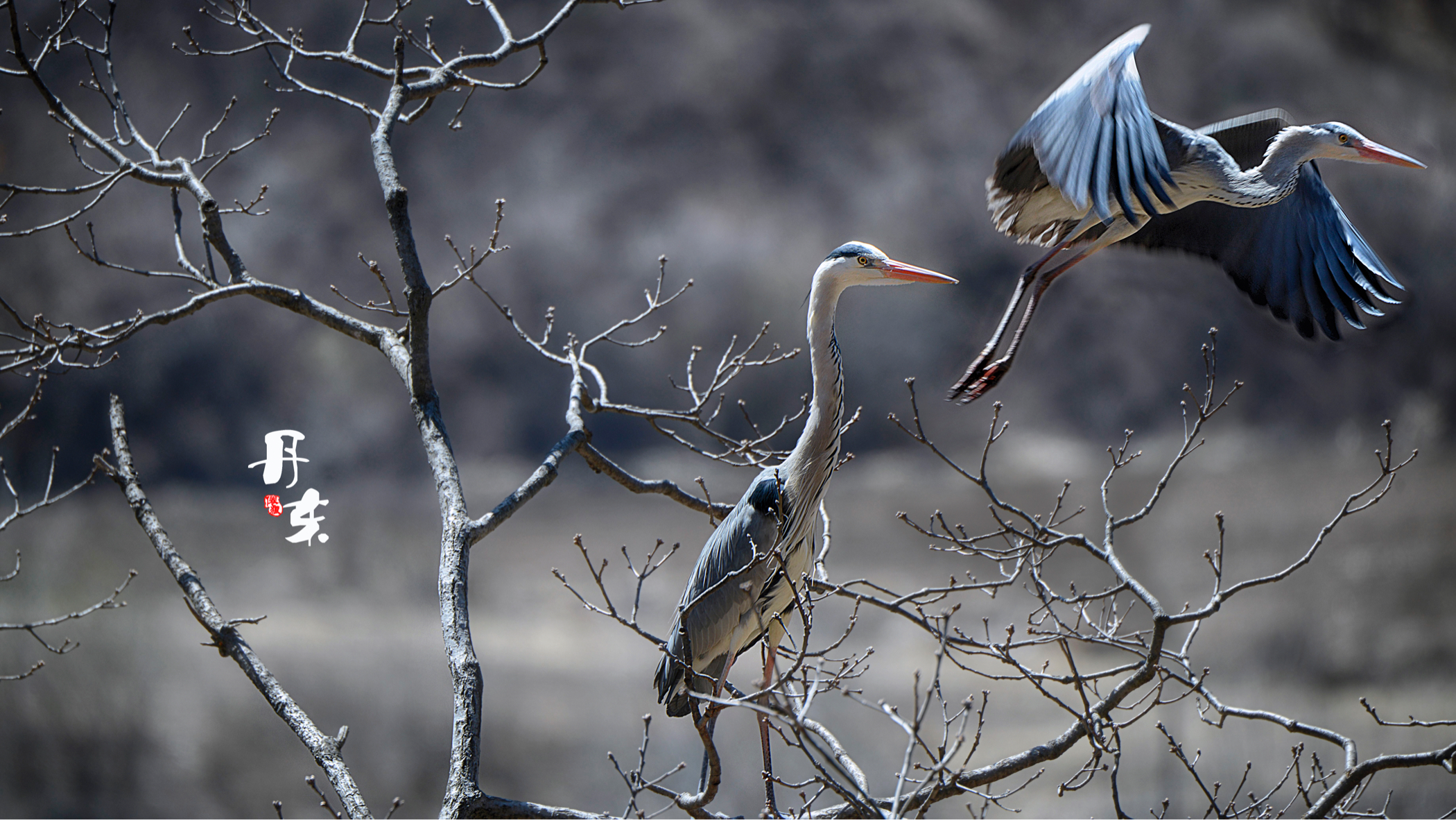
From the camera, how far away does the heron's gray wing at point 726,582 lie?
84.3 inches

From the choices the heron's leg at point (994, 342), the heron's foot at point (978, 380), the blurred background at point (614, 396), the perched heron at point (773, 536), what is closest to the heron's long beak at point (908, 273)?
the perched heron at point (773, 536)

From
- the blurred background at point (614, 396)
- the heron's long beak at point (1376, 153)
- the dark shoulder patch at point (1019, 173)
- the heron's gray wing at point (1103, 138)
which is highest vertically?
the blurred background at point (614, 396)

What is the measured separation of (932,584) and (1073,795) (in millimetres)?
1712

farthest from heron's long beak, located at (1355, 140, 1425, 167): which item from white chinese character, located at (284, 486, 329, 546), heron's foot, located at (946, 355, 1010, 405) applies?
white chinese character, located at (284, 486, 329, 546)

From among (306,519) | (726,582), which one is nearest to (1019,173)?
(726,582)

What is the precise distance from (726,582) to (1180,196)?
1.12m

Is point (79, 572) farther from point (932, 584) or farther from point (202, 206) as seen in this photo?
point (202, 206)

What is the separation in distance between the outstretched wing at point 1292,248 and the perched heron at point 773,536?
0.55m

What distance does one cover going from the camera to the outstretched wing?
5.59 ft

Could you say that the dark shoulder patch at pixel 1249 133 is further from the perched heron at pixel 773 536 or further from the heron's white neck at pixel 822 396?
A: the heron's white neck at pixel 822 396

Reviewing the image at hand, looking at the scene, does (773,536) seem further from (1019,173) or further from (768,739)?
(1019,173)

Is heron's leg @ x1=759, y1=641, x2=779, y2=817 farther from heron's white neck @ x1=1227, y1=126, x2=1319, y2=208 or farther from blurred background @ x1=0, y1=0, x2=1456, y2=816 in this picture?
blurred background @ x1=0, y1=0, x2=1456, y2=816

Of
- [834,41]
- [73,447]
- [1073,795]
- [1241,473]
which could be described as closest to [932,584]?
[1073,795]

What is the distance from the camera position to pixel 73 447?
9.11m
